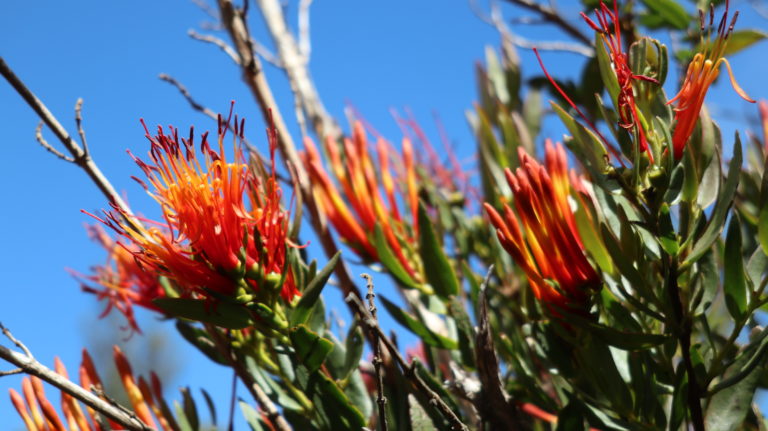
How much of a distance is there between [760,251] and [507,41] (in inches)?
27.9

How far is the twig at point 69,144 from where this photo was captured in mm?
640

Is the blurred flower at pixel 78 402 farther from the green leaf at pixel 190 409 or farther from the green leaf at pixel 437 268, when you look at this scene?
the green leaf at pixel 437 268

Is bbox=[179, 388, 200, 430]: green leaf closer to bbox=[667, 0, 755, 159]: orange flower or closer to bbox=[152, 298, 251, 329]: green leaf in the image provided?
bbox=[152, 298, 251, 329]: green leaf

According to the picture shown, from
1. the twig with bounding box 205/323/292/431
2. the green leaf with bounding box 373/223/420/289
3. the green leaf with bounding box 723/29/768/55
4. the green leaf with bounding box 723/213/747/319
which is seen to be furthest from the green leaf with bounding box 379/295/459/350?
the green leaf with bounding box 723/29/768/55

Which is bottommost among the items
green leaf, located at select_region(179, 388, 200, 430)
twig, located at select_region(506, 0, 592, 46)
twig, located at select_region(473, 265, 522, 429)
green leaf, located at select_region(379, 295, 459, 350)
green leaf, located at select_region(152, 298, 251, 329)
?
twig, located at select_region(473, 265, 522, 429)

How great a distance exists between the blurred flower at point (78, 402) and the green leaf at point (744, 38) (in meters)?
0.73

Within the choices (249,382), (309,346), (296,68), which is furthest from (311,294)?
(296,68)

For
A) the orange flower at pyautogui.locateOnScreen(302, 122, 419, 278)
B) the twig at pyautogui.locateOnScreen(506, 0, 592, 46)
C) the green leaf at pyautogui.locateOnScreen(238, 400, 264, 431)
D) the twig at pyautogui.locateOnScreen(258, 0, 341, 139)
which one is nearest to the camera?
the green leaf at pyautogui.locateOnScreen(238, 400, 264, 431)

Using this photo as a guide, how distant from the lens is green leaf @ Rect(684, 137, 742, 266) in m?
0.54

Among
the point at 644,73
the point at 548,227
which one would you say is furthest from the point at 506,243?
the point at 644,73

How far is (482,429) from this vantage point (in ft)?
2.19

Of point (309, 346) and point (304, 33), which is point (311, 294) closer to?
point (309, 346)

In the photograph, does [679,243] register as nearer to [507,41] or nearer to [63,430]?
[63,430]

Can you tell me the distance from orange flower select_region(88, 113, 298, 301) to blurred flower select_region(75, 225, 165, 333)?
0.20 meters
